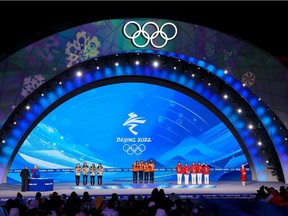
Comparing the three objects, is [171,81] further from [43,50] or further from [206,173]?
[43,50]

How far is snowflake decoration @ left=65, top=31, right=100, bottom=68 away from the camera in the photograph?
25469 millimetres

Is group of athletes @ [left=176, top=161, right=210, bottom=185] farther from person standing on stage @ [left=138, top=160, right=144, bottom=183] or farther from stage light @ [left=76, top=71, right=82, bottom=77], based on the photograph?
stage light @ [left=76, top=71, right=82, bottom=77]

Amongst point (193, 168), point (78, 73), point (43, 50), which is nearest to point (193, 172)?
point (193, 168)

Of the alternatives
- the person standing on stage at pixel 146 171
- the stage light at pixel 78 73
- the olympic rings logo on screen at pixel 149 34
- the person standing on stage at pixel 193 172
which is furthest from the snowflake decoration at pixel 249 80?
the stage light at pixel 78 73

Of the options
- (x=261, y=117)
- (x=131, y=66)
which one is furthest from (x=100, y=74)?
(x=261, y=117)

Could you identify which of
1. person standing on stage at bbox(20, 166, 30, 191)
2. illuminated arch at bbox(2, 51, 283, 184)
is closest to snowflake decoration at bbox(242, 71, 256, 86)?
illuminated arch at bbox(2, 51, 283, 184)

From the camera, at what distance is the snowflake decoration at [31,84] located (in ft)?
84.8

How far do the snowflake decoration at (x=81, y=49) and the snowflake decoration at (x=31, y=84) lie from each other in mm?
1632

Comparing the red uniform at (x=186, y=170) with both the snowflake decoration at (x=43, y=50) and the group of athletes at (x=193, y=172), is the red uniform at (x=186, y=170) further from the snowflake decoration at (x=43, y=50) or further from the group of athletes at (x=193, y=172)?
the snowflake decoration at (x=43, y=50)

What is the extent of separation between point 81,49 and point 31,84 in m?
3.05

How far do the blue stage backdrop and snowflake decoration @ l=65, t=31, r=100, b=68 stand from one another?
3.54 metres

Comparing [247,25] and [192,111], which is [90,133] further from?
[247,25]

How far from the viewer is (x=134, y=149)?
95.5ft

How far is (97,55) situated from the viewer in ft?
84.7
